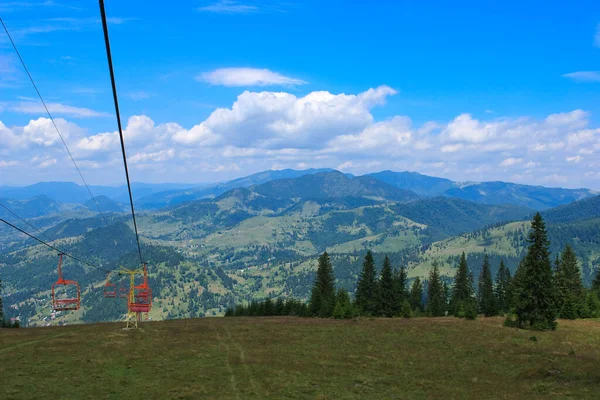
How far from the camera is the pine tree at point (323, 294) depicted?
8816 cm

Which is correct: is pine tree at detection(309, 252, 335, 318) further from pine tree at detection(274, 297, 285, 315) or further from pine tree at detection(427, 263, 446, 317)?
pine tree at detection(427, 263, 446, 317)

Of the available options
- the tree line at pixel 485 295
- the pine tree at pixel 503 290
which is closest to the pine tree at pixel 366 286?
the tree line at pixel 485 295

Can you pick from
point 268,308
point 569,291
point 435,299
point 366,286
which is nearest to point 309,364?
point 366,286

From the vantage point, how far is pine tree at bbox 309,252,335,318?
289 ft

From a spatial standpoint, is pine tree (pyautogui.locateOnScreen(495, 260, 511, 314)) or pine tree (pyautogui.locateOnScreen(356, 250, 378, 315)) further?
pine tree (pyautogui.locateOnScreen(495, 260, 511, 314))

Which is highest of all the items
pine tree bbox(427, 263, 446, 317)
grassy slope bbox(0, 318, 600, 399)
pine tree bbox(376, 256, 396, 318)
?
grassy slope bbox(0, 318, 600, 399)

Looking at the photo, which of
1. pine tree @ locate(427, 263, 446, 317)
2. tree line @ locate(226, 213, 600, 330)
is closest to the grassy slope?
tree line @ locate(226, 213, 600, 330)

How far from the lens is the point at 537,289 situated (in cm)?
5953

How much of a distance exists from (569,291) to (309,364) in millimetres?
65512

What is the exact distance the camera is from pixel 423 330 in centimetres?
6000

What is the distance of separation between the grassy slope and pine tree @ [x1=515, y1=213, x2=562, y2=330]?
9.88 feet

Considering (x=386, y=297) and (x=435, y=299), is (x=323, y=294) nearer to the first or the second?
(x=386, y=297)

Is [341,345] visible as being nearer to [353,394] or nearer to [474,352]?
[474,352]

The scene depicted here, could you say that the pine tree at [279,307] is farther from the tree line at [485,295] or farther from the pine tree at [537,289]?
the pine tree at [537,289]
